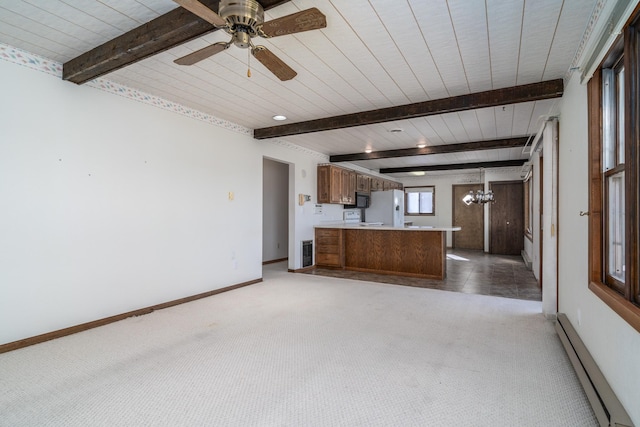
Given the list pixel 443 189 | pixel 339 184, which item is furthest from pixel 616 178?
pixel 443 189

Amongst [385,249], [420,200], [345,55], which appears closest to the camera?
[345,55]

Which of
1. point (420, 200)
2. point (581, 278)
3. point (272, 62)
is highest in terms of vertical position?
point (272, 62)

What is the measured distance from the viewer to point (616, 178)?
1905mm

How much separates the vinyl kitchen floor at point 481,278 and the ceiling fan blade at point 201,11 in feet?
14.2

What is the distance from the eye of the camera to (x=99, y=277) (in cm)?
315

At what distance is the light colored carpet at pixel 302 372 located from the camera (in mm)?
1746

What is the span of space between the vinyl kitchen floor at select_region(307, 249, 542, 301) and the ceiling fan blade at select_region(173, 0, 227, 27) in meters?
4.33

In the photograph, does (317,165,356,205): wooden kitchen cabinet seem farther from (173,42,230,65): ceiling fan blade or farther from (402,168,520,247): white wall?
(173,42,230,65): ceiling fan blade

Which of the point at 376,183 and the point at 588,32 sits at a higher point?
the point at 588,32

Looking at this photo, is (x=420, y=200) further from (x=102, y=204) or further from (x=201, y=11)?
(x=201, y=11)

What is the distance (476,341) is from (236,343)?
6.76ft

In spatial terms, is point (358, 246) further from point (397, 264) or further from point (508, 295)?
point (508, 295)

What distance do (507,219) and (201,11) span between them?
878cm

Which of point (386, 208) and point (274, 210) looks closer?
point (274, 210)
